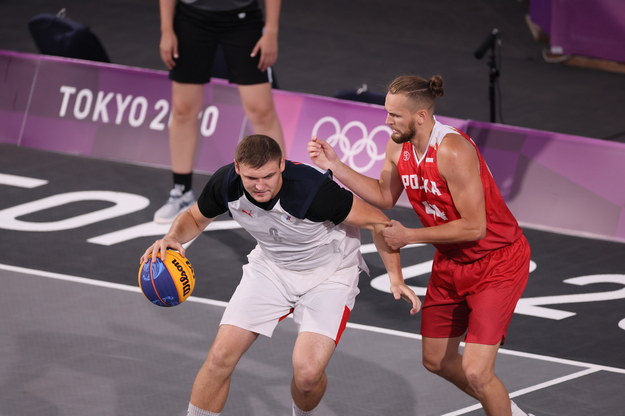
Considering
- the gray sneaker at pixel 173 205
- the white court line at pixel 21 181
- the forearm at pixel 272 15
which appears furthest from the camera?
the white court line at pixel 21 181

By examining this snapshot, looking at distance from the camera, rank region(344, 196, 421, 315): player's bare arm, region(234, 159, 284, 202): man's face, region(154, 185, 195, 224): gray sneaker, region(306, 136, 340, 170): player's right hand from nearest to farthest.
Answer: region(234, 159, 284, 202): man's face, region(344, 196, 421, 315): player's bare arm, region(306, 136, 340, 170): player's right hand, region(154, 185, 195, 224): gray sneaker

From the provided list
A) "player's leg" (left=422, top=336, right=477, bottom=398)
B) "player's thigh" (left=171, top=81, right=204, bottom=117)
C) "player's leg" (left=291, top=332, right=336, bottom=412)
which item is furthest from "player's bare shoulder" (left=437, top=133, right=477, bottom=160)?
"player's thigh" (left=171, top=81, right=204, bottom=117)

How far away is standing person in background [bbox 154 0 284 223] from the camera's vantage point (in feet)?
29.1

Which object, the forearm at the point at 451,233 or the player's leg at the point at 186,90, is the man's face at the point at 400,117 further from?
the player's leg at the point at 186,90

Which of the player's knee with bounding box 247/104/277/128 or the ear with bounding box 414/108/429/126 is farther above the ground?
the ear with bounding box 414/108/429/126

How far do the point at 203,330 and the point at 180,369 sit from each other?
0.59 m

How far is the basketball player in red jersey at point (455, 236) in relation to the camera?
5816 millimetres

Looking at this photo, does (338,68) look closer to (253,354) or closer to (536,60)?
(536,60)

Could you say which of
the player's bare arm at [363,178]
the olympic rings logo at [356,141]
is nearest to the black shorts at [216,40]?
the olympic rings logo at [356,141]

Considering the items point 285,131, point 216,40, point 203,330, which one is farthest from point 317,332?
point 285,131

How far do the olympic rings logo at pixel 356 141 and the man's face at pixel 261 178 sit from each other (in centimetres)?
439

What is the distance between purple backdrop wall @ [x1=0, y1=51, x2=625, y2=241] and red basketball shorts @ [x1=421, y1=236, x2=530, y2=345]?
11.5 ft

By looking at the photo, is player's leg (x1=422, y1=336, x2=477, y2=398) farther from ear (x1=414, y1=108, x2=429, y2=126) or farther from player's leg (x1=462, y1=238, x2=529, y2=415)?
ear (x1=414, y1=108, x2=429, y2=126)

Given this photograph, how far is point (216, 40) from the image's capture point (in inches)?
355
